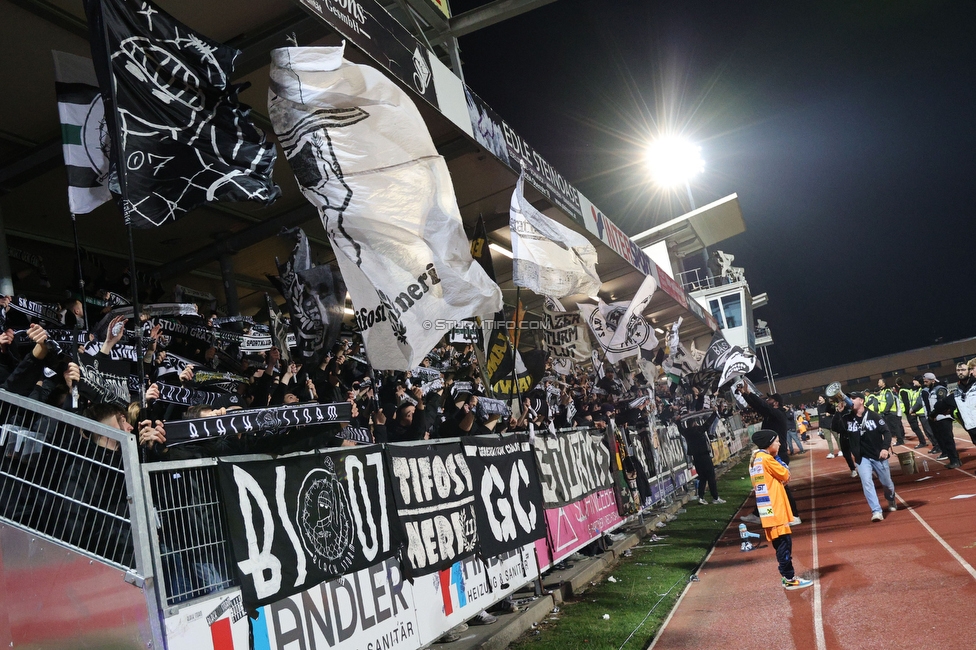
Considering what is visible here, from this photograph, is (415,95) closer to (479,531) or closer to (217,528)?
(479,531)

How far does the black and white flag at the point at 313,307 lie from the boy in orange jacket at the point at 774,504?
16.9 feet

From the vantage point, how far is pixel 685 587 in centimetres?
962

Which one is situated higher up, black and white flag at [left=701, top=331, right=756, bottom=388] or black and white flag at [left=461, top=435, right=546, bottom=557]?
black and white flag at [left=701, top=331, right=756, bottom=388]

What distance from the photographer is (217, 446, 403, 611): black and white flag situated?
4.97 metres

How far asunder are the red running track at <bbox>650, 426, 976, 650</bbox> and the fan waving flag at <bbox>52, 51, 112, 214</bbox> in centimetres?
668

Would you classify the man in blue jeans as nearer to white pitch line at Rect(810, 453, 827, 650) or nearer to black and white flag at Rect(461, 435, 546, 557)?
white pitch line at Rect(810, 453, 827, 650)

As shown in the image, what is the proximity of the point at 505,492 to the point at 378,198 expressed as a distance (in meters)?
3.68

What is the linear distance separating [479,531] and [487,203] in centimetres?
789

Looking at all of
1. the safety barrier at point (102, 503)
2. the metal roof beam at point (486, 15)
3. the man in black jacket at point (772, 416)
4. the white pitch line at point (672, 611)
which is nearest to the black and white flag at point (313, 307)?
the safety barrier at point (102, 503)

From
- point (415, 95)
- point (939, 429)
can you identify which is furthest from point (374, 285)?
point (939, 429)

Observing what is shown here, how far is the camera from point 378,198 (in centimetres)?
710

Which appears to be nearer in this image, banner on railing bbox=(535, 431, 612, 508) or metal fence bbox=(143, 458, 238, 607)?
metal fence bbox=(143, 458, 238, 607)

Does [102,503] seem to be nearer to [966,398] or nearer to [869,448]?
[869,448]

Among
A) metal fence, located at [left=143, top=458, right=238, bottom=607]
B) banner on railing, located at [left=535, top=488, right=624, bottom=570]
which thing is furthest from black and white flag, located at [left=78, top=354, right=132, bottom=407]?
banner on railing, located at [left=535, top=488, right=624, bottom=570]
